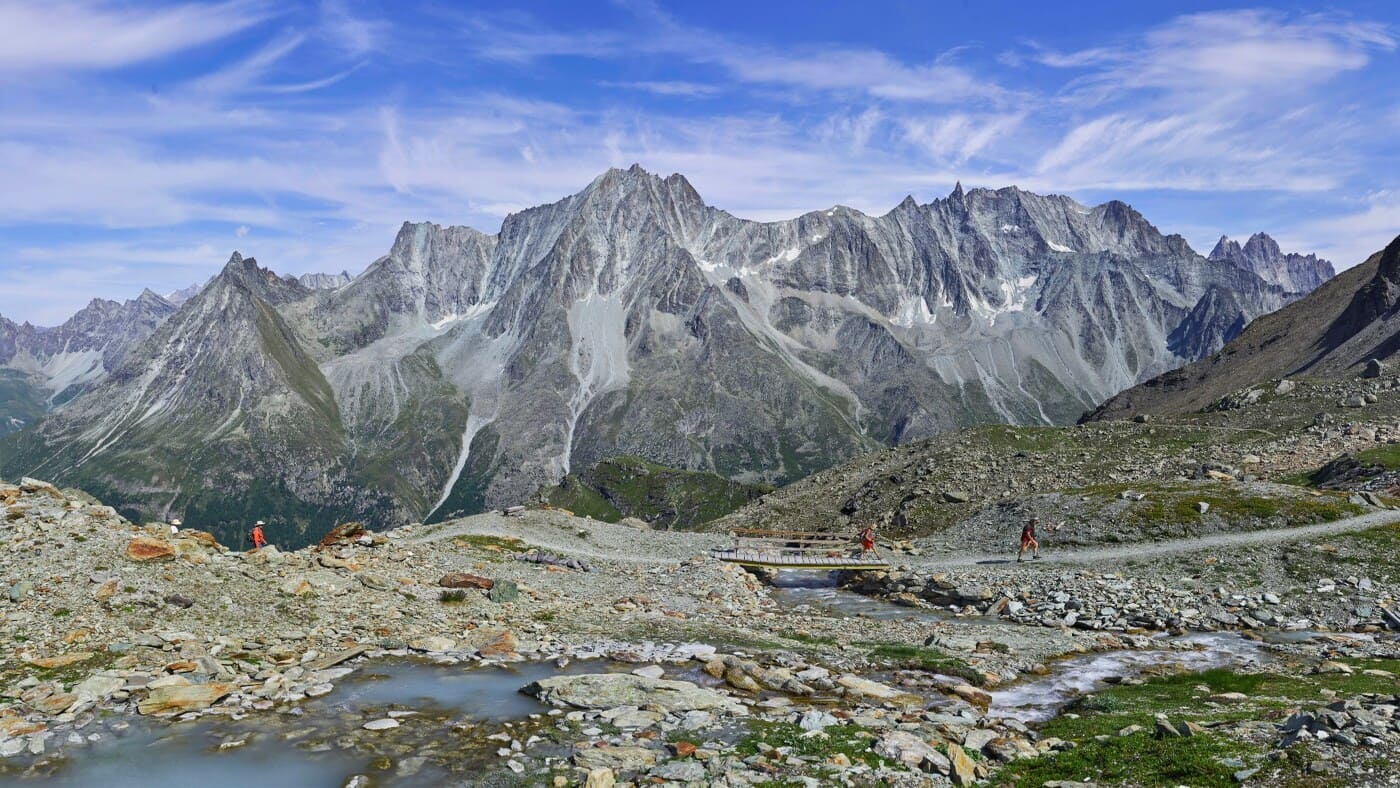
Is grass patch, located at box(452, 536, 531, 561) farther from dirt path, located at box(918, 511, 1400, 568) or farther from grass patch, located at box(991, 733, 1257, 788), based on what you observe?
grass patch, located at box(991, 733, 1257, 788)

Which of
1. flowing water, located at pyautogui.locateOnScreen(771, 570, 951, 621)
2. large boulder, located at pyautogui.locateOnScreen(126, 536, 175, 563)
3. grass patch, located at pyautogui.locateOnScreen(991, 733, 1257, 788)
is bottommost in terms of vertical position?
flowing water, located at pyautogui.locateOnScreen(771, 570, 951, 621)

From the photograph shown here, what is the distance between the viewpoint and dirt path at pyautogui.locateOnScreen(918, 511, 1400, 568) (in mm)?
59125

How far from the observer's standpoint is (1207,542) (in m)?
62.2

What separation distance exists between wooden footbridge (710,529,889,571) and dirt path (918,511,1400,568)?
689 cm

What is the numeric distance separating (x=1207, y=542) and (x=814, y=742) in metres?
53.4

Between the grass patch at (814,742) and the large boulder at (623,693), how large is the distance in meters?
3.27

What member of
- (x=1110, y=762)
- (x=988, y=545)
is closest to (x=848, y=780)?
(x=1110, y=762)

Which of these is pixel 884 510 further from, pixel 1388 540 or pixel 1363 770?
pixel 1363 770

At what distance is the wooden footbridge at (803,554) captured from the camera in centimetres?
7356

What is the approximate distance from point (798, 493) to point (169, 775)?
349 ft

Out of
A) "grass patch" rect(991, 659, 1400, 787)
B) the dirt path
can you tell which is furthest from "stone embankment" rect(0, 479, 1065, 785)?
the dirt path

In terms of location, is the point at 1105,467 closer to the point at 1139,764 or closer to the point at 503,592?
the point at 503,592

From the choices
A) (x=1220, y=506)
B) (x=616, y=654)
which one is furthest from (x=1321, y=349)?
(x=616, y=654)

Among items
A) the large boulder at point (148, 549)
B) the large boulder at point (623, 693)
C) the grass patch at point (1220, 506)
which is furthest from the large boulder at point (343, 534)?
the grass patch at point (1220, 506)
